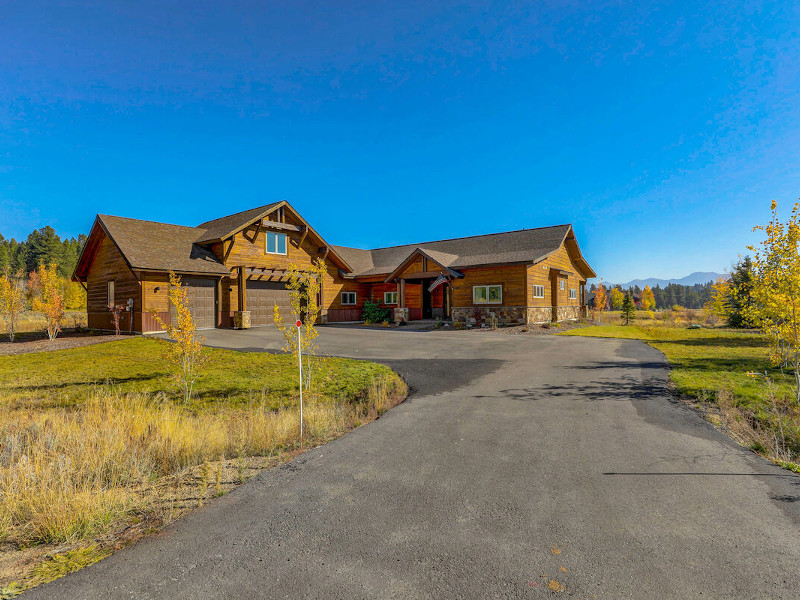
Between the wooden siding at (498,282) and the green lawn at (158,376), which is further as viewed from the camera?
the wooden siding at (498,282)

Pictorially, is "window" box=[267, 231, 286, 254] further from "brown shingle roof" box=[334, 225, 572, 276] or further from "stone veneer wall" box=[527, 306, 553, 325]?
"stone veneer wall" box=[527, 306, 553, 325]

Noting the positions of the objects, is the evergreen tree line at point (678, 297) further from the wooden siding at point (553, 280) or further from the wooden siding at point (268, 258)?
the wooden siding at point (268, 258)

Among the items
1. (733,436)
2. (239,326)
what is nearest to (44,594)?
(733,436)

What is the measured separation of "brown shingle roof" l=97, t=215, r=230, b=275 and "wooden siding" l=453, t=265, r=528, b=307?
16109 mm

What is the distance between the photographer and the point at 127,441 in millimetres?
5469

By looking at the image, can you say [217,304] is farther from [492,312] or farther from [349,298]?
[492,312]

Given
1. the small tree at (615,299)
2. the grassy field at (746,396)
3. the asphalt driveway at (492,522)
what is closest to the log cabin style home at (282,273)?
the grassy field at (746,396)

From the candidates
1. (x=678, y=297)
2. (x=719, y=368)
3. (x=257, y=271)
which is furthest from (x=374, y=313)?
(x=678, y=297)

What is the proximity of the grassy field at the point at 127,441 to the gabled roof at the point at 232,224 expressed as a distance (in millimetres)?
14437

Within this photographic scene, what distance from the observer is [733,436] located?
5.96m

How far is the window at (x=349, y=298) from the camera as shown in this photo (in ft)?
106

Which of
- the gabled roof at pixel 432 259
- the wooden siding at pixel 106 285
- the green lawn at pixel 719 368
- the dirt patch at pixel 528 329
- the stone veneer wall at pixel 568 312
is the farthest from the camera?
the stone veneer wall at pixel 568 312

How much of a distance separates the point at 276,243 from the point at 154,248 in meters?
7.73

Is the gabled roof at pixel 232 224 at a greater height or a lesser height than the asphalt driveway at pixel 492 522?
greater
